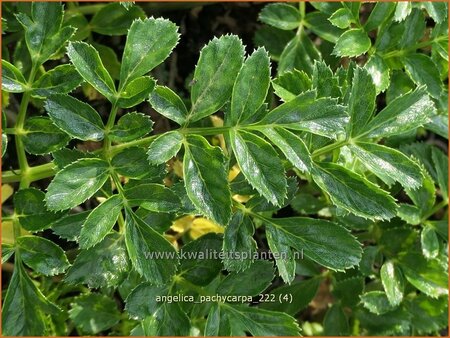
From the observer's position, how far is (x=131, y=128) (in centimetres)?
133

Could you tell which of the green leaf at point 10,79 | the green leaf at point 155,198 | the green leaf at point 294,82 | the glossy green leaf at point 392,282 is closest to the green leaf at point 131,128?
the green leaf at point 155,198

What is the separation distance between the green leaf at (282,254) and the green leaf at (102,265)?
0.34 meters

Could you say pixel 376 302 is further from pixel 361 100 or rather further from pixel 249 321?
pixel 361 100

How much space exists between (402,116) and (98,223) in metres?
0.72

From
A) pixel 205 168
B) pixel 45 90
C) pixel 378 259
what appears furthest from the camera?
pixel 378 259

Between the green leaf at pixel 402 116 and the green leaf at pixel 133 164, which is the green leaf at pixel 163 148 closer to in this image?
the green leaf at pixel 133 164

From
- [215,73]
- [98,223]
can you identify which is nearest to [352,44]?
[215,73]

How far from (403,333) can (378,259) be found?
0.79ft

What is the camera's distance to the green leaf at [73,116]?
4.24ft

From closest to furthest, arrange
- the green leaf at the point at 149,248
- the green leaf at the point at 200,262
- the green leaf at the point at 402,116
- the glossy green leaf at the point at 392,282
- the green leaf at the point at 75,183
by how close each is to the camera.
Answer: the green leaf at the point at 75,183 → the green leaf at the point at 149,248 → the green leaf at the point at 402,116 → the green leaf at the point at 200,262 → the glossy green leaf at the point at 392,282

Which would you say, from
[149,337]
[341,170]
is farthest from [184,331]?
[341,170]

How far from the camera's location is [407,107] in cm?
145

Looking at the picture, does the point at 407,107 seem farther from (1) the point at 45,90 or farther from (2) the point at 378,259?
(1) the point at 45,90

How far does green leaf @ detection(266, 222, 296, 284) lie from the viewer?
1.37 meters
